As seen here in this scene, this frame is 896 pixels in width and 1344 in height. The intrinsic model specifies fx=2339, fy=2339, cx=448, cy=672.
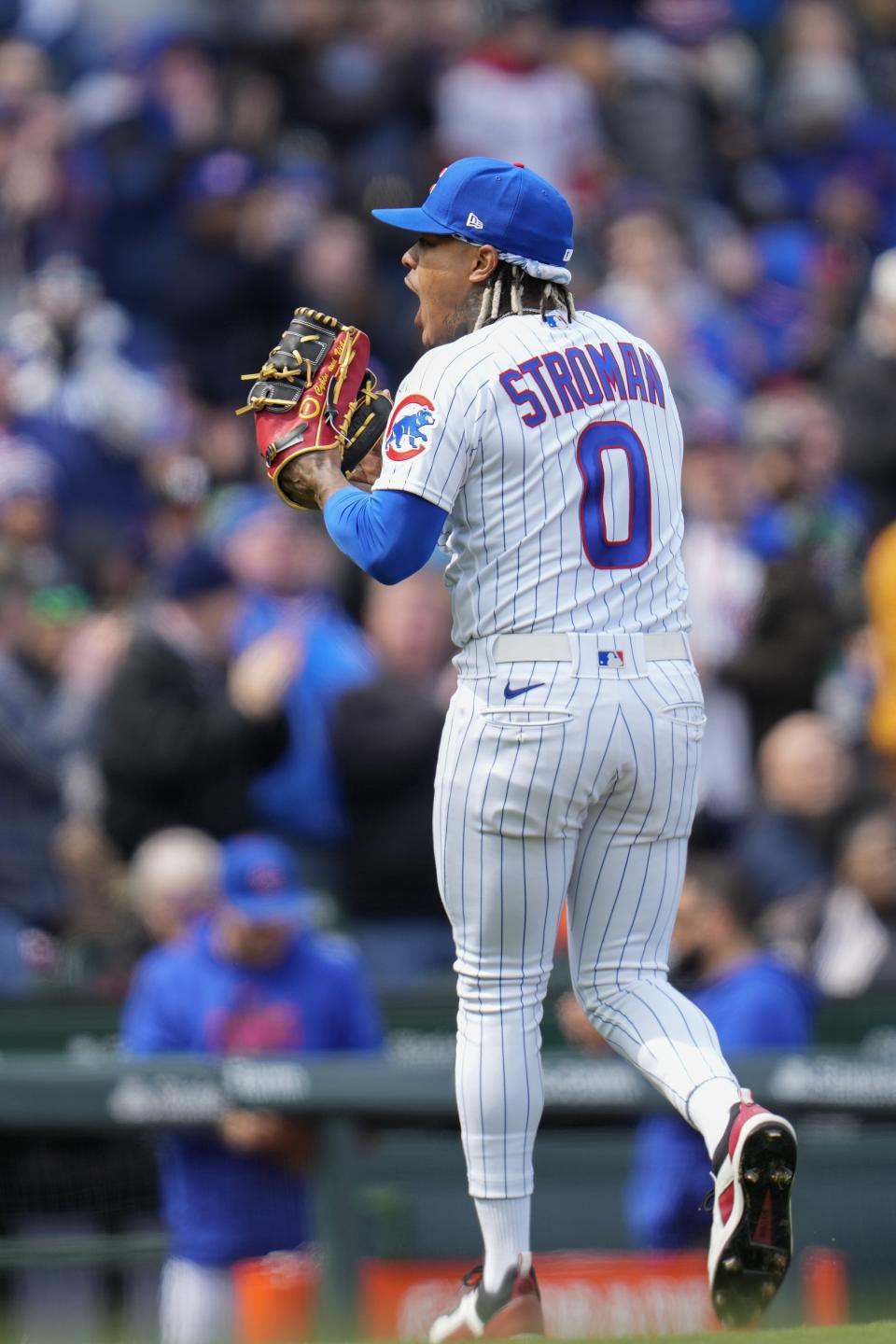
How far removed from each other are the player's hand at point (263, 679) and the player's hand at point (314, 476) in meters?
3.27

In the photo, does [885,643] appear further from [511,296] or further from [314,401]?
[314,401]

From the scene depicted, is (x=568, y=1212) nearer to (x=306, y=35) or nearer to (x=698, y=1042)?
(x=698, y=1042)

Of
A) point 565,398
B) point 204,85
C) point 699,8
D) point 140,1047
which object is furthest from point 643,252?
point 565,398

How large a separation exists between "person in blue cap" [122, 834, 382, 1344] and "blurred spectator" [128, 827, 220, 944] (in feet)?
0.70

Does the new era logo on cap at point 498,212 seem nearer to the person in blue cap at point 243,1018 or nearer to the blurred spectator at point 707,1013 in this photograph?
the blurred spectator at point 707,1013

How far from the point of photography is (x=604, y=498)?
4.26m

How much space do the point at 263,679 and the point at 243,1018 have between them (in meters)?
1.26

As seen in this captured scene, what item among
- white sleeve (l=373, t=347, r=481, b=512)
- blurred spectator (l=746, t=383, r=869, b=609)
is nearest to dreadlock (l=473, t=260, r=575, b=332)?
white sleeve (l=373, t=347, r=481, b=512)

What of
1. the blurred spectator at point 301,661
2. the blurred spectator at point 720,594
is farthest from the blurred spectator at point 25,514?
the blurred spectator at point 720,594

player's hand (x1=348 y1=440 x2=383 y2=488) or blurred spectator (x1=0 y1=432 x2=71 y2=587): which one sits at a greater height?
blurred spectator (x1=0 y1=432 x2=71 y2=587)

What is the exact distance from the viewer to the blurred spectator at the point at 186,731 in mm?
7645

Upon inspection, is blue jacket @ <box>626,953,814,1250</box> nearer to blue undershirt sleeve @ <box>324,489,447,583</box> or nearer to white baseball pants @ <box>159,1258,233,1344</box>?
white baseball pants @ <box>159,1258,233,1344</box>

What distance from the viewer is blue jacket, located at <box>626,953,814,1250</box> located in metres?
6.12

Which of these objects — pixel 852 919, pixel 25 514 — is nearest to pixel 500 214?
pixel 852 919
